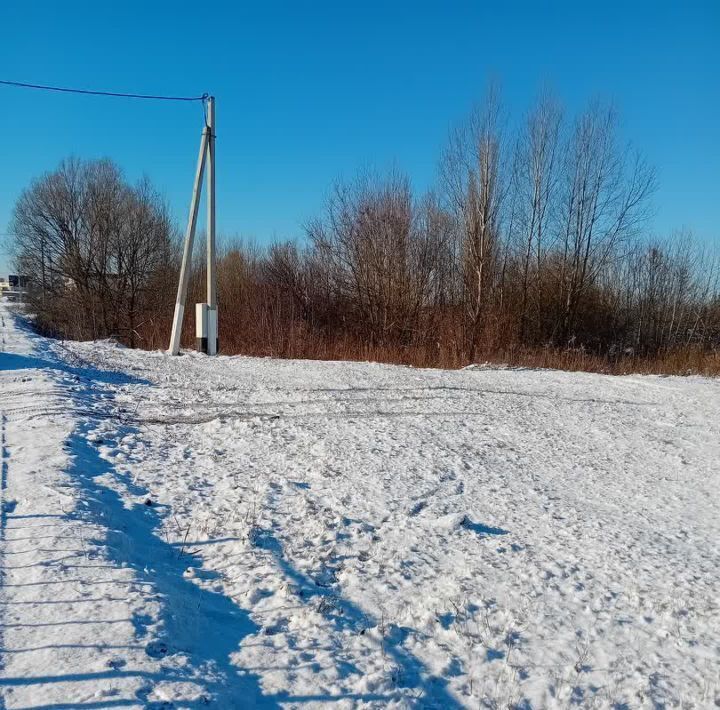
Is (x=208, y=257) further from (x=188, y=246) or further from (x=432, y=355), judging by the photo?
(x=432, y=355)

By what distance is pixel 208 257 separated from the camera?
472 inches

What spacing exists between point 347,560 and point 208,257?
389 inches

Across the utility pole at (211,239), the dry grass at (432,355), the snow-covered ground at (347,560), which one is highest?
the utility pole at (211,239)

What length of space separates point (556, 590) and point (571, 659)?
1.86 ft

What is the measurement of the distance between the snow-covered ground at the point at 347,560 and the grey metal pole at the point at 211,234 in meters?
5.74

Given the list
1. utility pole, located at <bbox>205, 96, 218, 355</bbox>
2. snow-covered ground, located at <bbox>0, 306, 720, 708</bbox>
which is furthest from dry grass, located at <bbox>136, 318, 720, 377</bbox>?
snow-covered ground, located at <bbox>0, 306, 720, 708</bbox>

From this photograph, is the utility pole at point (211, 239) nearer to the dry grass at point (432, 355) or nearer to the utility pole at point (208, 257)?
the utility pole at point (208, 257)

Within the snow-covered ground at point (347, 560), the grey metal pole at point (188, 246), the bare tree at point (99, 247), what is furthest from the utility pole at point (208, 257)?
the bare tree at point (99, 247)

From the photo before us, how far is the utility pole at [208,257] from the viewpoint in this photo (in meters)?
11.8

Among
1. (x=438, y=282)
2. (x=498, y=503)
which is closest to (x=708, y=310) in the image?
(x=438, y=282)

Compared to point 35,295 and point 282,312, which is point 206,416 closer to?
point 282,312

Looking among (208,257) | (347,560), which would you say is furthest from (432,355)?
(347,560)

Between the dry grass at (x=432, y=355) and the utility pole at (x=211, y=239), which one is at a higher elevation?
the utility pole at (x=211, y=239)

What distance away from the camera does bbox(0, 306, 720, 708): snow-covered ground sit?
2.18m
